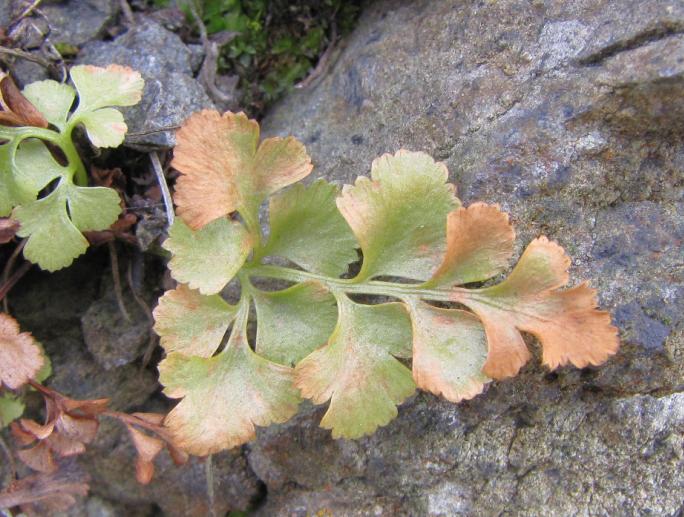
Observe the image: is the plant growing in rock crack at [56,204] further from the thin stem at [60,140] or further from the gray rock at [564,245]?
the gray rock at [564,245]

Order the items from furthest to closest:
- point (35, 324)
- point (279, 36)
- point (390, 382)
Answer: point (279, 36)
point (35, 324)
point (390, 382)

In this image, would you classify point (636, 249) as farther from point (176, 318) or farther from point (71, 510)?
point (71, 510)

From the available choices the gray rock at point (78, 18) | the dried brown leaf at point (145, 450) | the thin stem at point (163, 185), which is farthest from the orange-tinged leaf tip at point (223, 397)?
the gray rock at point (78, 18)

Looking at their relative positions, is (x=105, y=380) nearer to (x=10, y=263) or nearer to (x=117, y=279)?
(x=117, y=279)

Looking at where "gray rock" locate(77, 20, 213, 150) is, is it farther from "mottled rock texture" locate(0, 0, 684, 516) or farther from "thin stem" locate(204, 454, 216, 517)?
"thin stem" locate(204, 454, 216, 517)

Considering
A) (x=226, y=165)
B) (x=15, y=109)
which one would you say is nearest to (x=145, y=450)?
(x=226, y=165)

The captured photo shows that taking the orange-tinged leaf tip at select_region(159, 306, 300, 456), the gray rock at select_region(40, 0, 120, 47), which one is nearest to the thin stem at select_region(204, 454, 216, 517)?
the orange-tinged leaf tip at select_region(159, 306, 300, 456)

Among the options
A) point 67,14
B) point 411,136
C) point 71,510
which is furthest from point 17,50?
point 71,510
